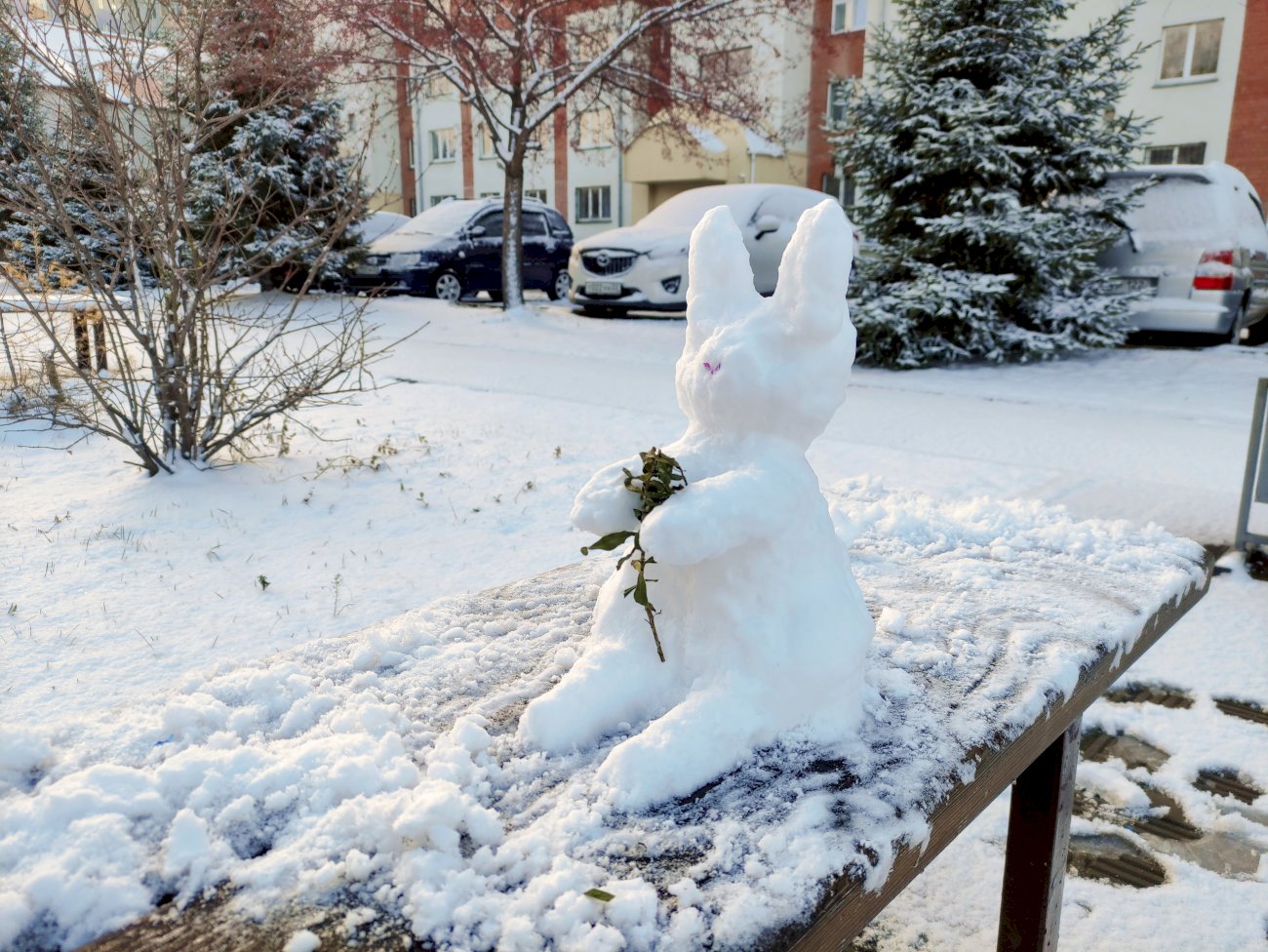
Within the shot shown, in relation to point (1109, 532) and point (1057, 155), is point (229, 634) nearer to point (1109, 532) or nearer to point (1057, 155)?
point (1109, 532)

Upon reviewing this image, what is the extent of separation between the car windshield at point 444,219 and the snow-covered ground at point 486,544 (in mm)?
6095

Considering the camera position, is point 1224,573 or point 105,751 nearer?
point 105,751

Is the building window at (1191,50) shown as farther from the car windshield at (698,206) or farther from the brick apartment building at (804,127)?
the car windshield at (698,206)

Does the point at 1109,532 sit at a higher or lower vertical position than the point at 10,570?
higher

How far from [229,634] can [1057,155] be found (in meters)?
8.40

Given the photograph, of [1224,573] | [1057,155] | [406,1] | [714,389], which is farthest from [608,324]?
[714,389]

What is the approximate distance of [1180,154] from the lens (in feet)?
62.4

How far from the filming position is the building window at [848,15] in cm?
2269

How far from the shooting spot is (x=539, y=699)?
4.67ft

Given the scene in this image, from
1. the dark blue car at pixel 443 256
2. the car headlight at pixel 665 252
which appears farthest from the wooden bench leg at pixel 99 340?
the dark blue car at pixel 443 256

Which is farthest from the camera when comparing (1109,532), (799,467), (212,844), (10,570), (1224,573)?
(1224,573)

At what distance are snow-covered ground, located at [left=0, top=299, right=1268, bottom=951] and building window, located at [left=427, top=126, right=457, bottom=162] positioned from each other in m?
22.1

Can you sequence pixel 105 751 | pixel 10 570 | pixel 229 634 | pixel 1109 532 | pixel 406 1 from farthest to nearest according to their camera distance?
pixel 406 1, pixel 10 570, pixel 229 634, pixel 1109 532, pixel 105 751

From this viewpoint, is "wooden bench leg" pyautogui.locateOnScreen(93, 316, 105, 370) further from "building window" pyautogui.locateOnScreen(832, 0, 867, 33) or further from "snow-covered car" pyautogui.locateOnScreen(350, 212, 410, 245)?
"building window" pyautogui.locateOnScreen(832, 0, 867, 33)
